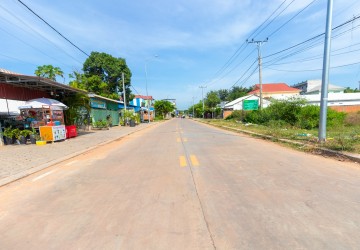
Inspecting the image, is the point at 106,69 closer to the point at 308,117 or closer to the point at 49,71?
the point at 49,71

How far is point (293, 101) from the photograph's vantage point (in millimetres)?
23141

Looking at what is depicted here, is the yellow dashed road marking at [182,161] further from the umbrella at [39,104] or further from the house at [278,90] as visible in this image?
the house at [278,90]

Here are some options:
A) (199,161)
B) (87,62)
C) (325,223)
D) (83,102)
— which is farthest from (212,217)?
(87,62)

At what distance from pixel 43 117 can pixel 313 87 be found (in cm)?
9046

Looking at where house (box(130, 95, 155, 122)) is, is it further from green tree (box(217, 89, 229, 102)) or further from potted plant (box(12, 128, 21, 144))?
green tree (box(217, 89, 229, 102))

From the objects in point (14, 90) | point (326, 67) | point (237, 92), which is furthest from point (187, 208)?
point (237, 92)

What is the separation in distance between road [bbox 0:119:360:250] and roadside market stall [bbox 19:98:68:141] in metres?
8.92

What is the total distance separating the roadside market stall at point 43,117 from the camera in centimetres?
1488

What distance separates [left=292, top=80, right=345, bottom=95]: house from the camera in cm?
6512

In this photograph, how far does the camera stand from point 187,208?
4094 millimetres

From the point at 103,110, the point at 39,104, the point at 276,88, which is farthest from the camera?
the point at 276,88

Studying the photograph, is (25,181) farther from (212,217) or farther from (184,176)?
(212,217)

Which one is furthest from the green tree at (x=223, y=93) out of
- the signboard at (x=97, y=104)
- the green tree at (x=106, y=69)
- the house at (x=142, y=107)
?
the signboard at (x=97, y=104)

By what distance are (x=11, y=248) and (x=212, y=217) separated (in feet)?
9.38
